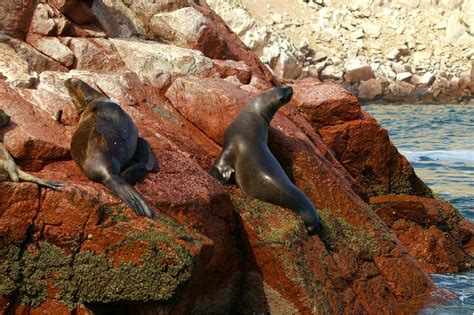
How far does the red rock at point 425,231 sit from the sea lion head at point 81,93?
13.6ft

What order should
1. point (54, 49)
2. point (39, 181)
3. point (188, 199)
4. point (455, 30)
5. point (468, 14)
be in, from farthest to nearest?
point (455, 30) < point (468, 14) < point (54, 49) < point (188, 199) < point (39, 181)

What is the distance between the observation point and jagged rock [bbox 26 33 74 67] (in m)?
9.03

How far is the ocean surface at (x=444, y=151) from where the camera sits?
9625mm

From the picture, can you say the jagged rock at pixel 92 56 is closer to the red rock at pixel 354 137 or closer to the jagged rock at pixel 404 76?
the red rock at pixel 354 137

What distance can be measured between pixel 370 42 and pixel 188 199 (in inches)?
1727

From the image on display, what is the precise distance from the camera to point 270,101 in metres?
9.19

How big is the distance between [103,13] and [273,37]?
1285 inches

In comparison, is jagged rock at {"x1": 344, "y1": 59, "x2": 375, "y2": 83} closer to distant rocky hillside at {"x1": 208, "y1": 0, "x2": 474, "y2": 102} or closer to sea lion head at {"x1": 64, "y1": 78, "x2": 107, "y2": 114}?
distant rocky hillside at {"x1": 208, "y1": 0, "x2": 474, "y2": 102}

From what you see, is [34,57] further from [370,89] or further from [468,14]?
[468,14]

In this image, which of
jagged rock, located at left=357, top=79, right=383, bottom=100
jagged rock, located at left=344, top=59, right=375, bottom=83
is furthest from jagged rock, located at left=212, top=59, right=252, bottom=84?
jagged rock, located at left=344, top=59, right=375, bottom=83

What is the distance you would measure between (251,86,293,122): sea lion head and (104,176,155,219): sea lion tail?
2.51m

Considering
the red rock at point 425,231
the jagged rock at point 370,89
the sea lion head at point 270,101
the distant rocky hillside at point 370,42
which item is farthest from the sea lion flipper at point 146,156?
the jagged rock at point 370,89

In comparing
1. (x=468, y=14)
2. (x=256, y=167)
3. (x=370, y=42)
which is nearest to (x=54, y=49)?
(x=256, y=167)

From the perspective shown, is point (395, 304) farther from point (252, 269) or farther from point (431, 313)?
point (252, 269)
